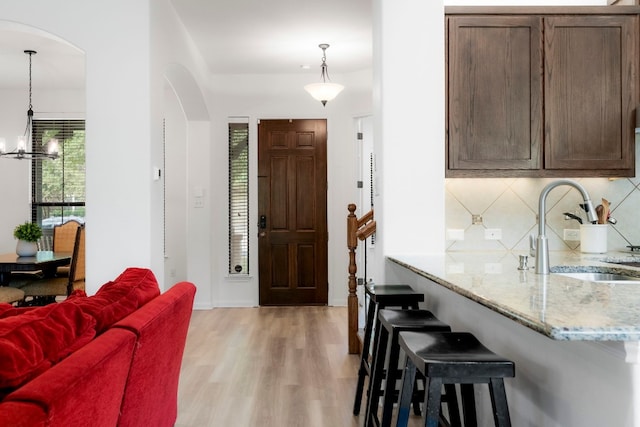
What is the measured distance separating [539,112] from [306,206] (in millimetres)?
3742

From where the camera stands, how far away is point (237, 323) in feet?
17.9

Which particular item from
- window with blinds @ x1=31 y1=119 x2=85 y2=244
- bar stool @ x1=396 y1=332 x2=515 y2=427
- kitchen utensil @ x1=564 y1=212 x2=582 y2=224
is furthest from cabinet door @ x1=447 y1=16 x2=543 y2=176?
window with blinds @ x1=31 y1=119 x2=85 y2=244

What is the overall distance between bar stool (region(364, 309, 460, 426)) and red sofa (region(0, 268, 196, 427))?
89cm

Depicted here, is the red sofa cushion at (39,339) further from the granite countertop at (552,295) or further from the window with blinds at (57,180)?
the window with blinds at (57,180)

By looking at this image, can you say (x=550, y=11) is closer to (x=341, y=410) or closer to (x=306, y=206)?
(x=341, y=410)

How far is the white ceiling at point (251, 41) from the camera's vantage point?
14.4 feet

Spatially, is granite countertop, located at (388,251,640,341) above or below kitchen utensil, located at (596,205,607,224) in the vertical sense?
below

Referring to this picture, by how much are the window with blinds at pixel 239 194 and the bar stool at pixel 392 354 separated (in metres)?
4.27

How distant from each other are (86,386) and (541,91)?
3017mm

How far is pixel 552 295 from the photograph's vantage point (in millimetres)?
1522

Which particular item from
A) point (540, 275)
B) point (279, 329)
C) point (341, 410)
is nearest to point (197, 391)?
point (341, 410)

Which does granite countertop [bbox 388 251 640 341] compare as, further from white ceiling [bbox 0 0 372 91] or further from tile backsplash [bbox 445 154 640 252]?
white ceiling [bbox 0 0 372 91]

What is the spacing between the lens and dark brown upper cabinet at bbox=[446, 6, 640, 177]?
3162 millimetres

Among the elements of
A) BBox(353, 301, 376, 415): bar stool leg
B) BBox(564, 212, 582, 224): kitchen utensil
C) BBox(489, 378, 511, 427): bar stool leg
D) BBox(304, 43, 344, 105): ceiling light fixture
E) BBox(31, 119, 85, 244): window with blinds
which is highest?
BBox(304, 43, 344, 105): ceiling light fixture
